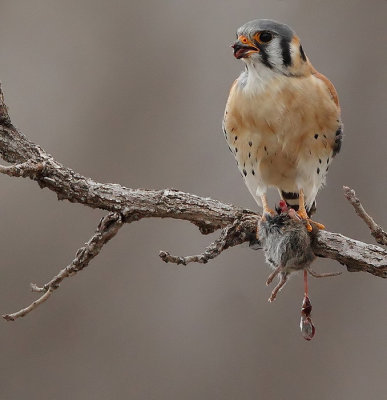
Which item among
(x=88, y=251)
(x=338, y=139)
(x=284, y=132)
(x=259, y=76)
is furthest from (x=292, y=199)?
(x=88, y=251)

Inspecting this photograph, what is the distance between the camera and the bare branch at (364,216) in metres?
1.60

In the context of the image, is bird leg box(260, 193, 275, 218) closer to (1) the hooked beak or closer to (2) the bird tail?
(2) the bird tail

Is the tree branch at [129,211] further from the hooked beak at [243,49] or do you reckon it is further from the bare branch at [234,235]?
the hooked beak at [243,49]

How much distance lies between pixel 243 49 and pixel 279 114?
205 millimetres

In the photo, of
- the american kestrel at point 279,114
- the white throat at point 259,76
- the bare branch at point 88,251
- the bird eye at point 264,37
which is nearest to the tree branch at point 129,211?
the bare branch at point 88,251

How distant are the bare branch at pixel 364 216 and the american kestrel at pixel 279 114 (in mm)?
394

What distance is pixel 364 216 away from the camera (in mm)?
1661

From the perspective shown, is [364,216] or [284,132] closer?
[364,216]

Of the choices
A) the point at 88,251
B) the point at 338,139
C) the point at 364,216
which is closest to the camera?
the point at 364,216

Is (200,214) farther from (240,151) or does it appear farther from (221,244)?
(240,151)

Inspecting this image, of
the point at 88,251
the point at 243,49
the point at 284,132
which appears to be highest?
the point at 243,49

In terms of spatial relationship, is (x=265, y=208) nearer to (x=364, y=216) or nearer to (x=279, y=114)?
(x=279, y=114)

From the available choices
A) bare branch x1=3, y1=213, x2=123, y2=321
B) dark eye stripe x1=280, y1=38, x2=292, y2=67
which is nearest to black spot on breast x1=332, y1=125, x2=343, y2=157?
dark eye stripe x1=280, y1=38, x2=292, y2=67

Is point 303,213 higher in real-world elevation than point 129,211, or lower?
higher
